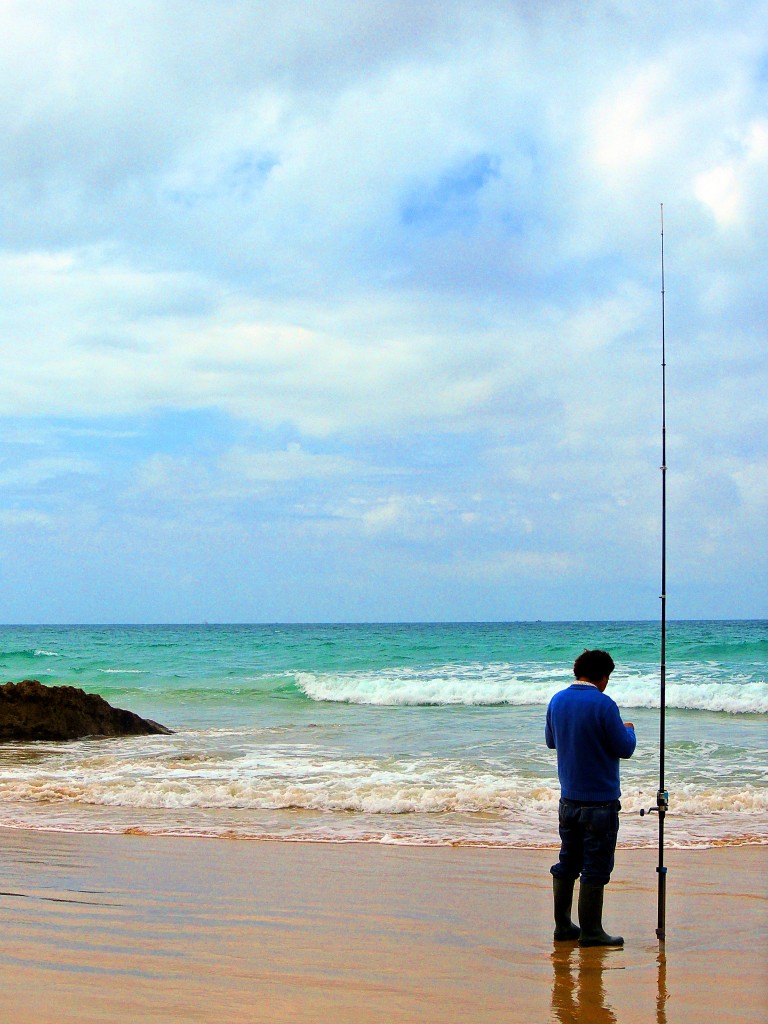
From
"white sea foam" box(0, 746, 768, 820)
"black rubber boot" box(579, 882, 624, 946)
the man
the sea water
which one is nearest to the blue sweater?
the man

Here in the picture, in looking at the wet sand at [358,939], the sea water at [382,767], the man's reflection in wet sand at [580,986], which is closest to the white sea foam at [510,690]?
the sea water at [382,767]

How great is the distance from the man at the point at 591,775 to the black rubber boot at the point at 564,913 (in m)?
0.11

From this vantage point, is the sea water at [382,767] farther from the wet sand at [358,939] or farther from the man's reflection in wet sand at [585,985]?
the man's reflection in wet sand at [585,985]

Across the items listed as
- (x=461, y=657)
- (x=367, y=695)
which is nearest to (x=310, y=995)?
(x=367, y=695)

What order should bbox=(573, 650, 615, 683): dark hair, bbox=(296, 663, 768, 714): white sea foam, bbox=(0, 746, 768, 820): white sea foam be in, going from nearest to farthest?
bbox=(573, 650, 615, 683): dark hair, bbox=(0, 746, 768, 820): white sea foam, bbox=(296, 663, 768, 714): white sea foam

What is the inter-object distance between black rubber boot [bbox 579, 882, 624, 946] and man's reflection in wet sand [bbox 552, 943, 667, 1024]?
0.04 meters

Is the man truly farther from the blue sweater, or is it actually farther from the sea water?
the sea water

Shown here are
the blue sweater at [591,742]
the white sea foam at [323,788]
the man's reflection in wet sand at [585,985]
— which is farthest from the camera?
the white sea foam at [323,788]

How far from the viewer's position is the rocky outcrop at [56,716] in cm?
1295

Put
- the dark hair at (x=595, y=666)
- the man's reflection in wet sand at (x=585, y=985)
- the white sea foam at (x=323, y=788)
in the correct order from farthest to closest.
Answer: the white sea foam at (x=323, y=788), the dark hair at (x=595, y=666), the man's reflection in wet sand at (x=585, y=985)

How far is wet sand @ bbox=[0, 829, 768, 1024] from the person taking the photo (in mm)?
3533

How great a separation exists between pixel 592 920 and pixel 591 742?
83cm

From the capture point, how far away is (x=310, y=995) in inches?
143

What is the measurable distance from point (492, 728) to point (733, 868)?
332 inches
